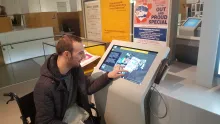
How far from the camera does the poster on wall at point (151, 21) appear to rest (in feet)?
4.44

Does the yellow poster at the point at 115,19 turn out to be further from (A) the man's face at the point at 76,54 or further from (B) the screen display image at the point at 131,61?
(A) the man's face at the point at 76,54

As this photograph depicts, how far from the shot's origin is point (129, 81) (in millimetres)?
1145

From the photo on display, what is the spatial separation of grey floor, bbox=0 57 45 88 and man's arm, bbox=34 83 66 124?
2.81m

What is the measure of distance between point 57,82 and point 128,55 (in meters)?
0.52

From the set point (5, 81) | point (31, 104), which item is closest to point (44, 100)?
point (31, 104)

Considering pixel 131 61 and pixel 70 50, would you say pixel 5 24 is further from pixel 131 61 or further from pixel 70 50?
pixel 131 61

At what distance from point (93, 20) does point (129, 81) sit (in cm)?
125

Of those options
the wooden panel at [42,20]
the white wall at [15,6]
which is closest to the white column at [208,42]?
the wooden panel at [42,20]

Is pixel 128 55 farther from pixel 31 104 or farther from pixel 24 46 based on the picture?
pixel 24 46

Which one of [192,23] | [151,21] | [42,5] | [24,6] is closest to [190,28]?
[192,23]

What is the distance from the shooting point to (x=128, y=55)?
1265 mm

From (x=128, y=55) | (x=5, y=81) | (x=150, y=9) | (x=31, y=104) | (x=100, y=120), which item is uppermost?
(x=150, y=9)

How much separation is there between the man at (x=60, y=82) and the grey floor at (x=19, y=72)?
2.80 metres

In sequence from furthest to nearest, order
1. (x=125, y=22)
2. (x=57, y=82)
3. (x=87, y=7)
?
(x=87, y=7), (x=125, y=22), (x=57, y=82)
